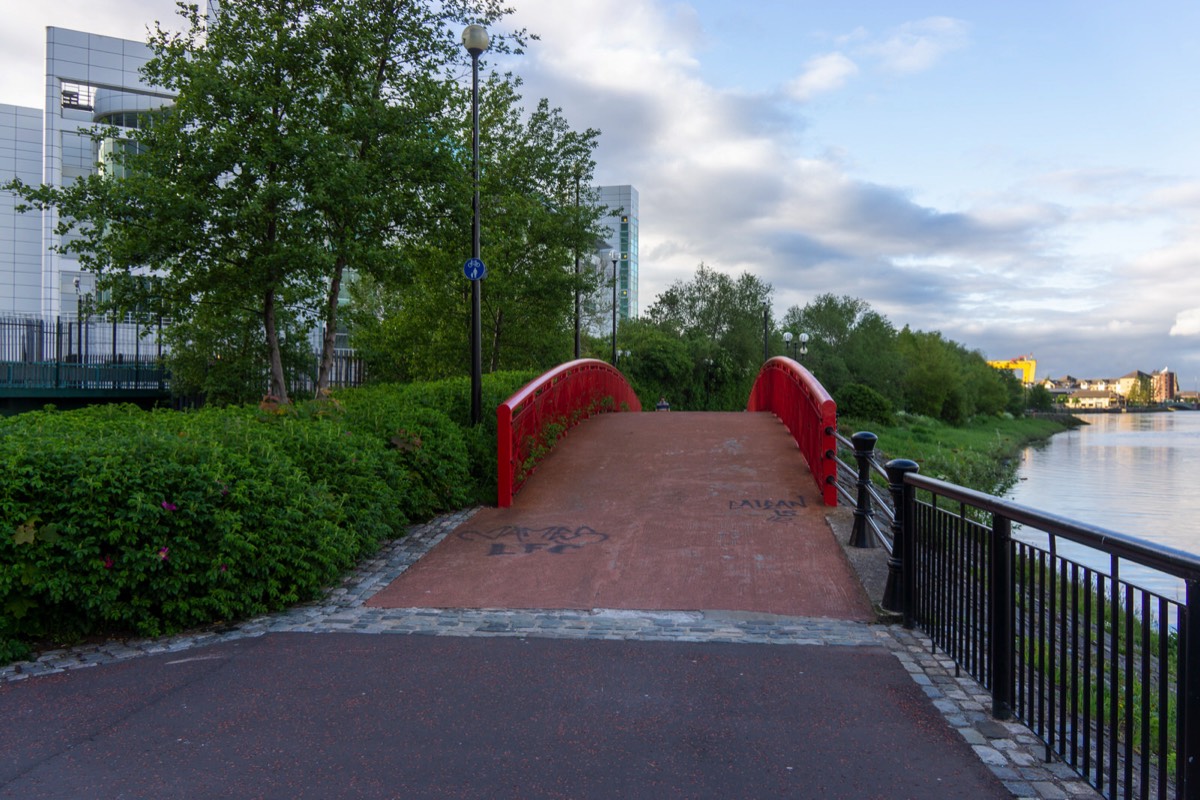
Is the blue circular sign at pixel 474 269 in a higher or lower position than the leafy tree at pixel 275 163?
lower

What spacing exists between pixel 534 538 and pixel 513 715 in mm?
4157

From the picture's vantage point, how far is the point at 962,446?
47281mm

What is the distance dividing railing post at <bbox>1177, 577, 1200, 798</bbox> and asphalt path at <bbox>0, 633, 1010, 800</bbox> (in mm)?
830

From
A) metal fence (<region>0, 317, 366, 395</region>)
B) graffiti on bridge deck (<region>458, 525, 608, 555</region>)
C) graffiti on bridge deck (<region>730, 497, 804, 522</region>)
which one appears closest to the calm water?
graffiti on bridge deck (<region>730, 497, 804, 522</region>)

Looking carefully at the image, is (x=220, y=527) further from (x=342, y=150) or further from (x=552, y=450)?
(x=342, y=150)

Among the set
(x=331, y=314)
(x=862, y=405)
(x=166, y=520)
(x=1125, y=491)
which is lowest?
(x=1125, y=491)

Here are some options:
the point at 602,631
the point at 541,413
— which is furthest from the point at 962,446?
the point at 602,631

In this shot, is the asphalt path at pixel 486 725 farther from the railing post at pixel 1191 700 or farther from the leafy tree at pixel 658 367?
the leafy tree at pixel 658 367

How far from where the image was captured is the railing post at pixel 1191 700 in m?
2.45

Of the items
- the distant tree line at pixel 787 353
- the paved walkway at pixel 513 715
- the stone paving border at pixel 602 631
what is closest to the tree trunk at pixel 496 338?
the stone paving border at pixel 602 631

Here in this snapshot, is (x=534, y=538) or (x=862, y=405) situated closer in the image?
(x=534, y=538)

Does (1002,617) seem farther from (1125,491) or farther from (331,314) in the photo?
(1125,491)

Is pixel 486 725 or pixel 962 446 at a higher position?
pixel 486 725

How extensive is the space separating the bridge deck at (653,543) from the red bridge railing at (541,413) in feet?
0.85
